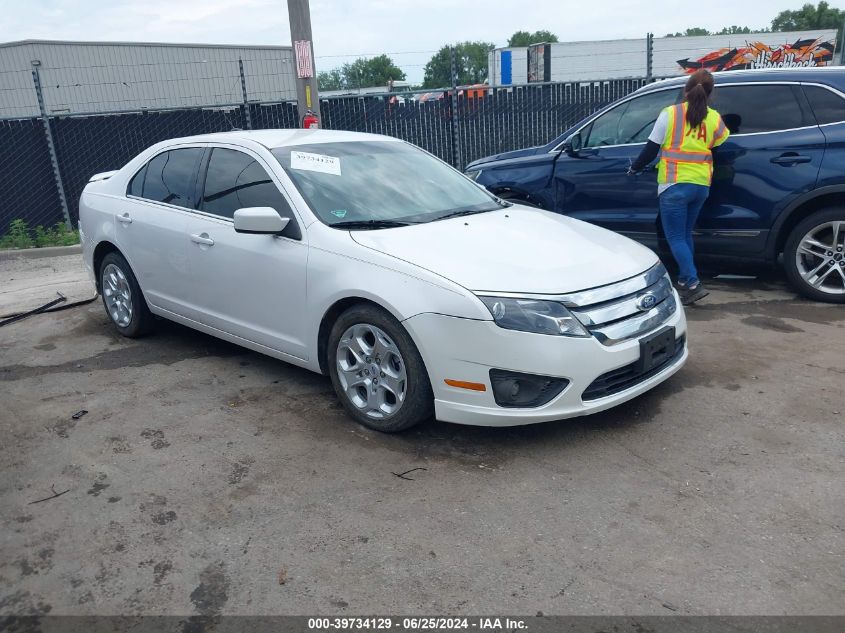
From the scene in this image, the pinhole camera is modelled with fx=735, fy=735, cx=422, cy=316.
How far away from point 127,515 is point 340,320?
143 centimetres

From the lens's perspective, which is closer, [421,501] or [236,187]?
[421,501]

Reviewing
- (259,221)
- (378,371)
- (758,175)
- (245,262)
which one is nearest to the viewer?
(378,371)

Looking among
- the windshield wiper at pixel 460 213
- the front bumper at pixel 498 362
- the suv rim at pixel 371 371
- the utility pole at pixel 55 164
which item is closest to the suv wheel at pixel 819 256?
the windshield wiper at pixel 460 213

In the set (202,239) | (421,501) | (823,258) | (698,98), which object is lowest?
(421,501)

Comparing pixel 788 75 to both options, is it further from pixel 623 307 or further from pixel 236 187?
pixel 236 187

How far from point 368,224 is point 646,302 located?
5.25 feet

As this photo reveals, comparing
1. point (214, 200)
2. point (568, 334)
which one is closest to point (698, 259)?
point (568, 334)

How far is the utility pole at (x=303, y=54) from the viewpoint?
28.0 feet

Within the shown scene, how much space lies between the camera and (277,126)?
40.6 feet

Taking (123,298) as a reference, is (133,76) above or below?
above

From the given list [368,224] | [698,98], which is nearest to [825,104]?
[698,98]

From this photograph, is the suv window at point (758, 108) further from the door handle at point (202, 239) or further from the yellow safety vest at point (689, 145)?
the door handle at point (202, 239)

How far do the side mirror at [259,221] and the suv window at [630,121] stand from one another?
12.8ft

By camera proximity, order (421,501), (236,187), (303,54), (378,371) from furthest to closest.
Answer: (303,54)
(236,187)
(378,371)
(421,501)
